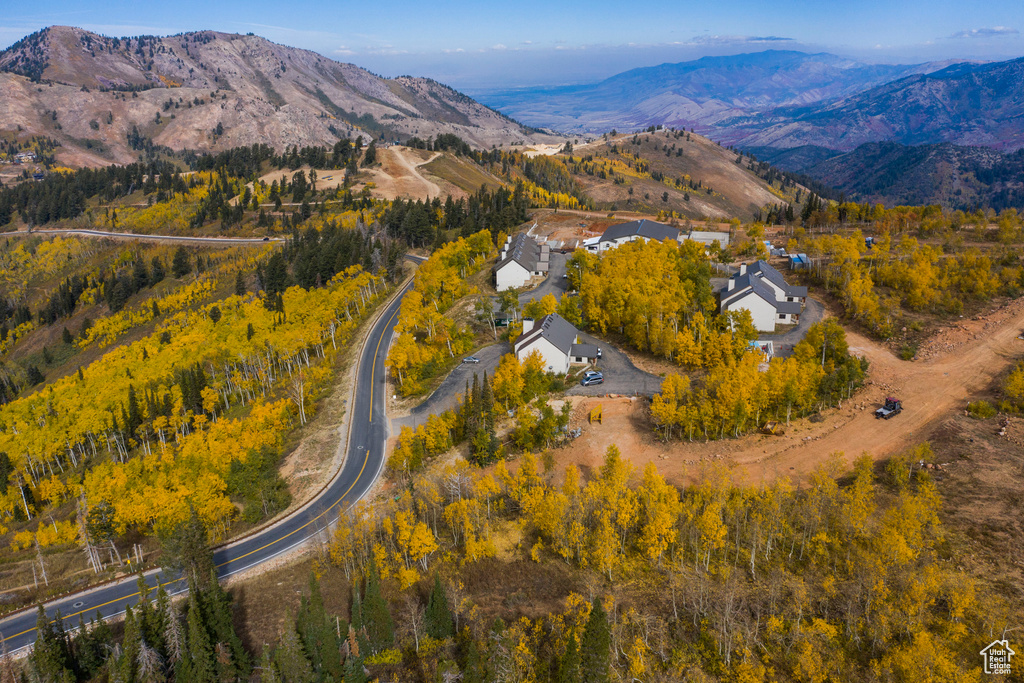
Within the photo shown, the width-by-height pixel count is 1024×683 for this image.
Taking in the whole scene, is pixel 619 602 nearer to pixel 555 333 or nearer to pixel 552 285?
pixel 555 333

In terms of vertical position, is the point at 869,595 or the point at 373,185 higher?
the point at 373,185

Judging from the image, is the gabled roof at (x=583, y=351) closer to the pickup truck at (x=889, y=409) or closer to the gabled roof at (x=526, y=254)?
the gabled roof at (x=526, y=254)

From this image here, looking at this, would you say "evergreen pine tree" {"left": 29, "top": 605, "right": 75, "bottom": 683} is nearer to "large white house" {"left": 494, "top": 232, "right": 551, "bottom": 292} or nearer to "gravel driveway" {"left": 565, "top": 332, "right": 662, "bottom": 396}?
"gravel driveway" {"left": 565, "top": 332, "right": 662, "bottom": 396}

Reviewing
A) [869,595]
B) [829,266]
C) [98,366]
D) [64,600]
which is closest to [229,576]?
[64,600]

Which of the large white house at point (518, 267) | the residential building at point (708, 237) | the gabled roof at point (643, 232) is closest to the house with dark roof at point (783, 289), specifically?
the residential building at point (708, 237)

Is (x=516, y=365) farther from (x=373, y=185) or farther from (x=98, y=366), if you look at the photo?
(x=373, y=185)

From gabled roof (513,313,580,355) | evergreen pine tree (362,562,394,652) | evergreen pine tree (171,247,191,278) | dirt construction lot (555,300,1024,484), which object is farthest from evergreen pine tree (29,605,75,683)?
evergreen pine tree (171,247,191,278)

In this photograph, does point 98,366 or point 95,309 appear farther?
point 95,309
